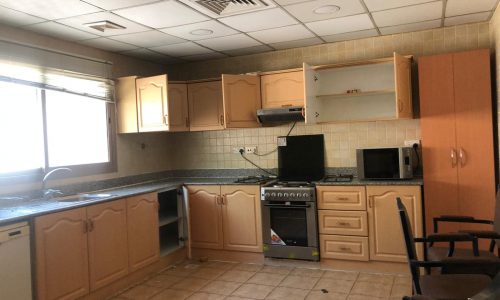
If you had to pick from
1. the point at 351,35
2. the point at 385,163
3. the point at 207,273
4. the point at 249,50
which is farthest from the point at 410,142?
the point at 207,273

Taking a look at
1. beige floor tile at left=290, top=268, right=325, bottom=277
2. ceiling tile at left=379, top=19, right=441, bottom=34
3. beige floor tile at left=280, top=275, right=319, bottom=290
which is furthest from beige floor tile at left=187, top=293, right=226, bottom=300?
ceiling tile at left=379, top=19, right=441, bottom=34

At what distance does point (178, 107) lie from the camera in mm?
4379

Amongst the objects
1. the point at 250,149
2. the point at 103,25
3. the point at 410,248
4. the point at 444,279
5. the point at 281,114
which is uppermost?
the point at 103,25

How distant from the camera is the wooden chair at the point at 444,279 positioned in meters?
2.06

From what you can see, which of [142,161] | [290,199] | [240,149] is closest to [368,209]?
[290,199]

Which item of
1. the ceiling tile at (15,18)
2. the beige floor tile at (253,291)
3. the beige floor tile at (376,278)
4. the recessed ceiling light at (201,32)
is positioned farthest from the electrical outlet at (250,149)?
the ceiling tile at (15,18)

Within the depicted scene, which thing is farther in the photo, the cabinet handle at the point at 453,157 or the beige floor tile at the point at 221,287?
the cabinet handle at the point at 453,157

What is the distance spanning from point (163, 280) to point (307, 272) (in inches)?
52.3

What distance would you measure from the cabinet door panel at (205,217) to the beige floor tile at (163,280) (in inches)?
22.9

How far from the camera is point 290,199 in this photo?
12.8 feet

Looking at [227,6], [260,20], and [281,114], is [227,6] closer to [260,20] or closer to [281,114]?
[260,20]

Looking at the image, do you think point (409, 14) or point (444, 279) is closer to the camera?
point (444, 279)

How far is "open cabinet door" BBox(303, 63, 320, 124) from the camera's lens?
3840 millimetres

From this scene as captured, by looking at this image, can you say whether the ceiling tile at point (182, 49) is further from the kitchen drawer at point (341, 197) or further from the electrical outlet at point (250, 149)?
the kitchen drawer at point (341, 197)
